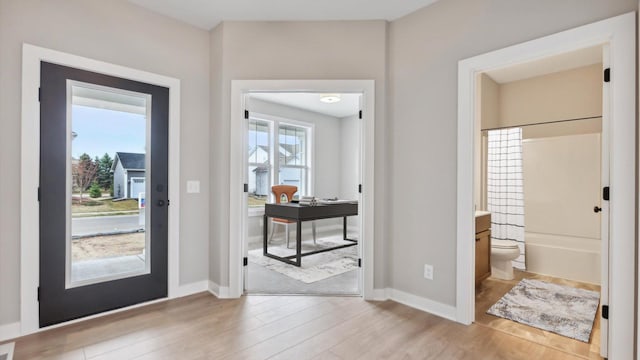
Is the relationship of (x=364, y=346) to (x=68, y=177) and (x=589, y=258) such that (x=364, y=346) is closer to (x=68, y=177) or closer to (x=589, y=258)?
(x=68, y=177)

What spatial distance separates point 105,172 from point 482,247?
361cm

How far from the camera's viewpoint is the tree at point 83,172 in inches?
98.0

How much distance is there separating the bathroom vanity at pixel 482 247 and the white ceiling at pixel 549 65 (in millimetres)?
1597

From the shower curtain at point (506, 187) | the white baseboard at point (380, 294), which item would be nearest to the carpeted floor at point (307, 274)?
the white baseboard at point (380, 294)

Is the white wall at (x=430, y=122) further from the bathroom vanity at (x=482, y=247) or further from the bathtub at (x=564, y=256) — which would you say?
the bathtub at (x=564, y=256)

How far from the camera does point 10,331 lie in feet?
7.23

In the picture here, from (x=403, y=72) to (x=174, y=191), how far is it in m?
2.40

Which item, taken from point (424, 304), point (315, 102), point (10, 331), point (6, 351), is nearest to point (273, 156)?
point (315, 102)

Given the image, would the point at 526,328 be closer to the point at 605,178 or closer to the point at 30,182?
the point at 605,178

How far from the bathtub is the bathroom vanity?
93 cm

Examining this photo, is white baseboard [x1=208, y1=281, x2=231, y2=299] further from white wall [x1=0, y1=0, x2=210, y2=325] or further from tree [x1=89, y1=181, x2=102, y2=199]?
tree [x1=89, y1=181, x2=102, y2=199]

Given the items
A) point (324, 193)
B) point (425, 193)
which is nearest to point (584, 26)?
point (425, 193)

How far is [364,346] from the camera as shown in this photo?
7.02ft

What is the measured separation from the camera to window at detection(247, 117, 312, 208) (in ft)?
18.5
